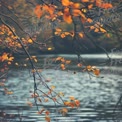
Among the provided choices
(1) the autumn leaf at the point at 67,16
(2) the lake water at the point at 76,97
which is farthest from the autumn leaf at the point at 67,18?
(2) the lake water at the point at 76,97

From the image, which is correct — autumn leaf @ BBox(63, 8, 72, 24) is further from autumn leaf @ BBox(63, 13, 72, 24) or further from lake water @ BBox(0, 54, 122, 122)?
lake water @ BBox(0, 54, 122, 122)

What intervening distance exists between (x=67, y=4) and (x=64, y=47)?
87.1 meters

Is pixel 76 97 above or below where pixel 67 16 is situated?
above

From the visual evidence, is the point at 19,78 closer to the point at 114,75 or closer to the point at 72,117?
the point at 114,75

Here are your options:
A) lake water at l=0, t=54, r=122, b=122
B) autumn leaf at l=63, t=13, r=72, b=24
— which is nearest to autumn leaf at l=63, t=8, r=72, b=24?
autumn leaf at l=63, t=13, r=72, b=24

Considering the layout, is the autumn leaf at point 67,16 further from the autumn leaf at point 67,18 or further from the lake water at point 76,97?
the lake water at point 76,97

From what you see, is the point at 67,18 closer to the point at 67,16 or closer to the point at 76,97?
the point at 67,16

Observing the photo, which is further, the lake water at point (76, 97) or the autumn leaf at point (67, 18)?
the lake water at point (76, 97)

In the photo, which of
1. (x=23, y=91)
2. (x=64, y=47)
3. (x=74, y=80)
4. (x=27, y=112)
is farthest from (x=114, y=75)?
(x=64, y=47)

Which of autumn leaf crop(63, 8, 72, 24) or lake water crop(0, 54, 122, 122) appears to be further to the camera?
lake water crop(0, 54, 122, 122)

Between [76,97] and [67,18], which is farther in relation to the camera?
[76,97]

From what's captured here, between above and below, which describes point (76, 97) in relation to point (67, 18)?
above

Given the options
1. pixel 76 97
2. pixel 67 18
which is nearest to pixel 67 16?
pixel 67 18

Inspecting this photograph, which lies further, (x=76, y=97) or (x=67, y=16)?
(x=76, y=97)
